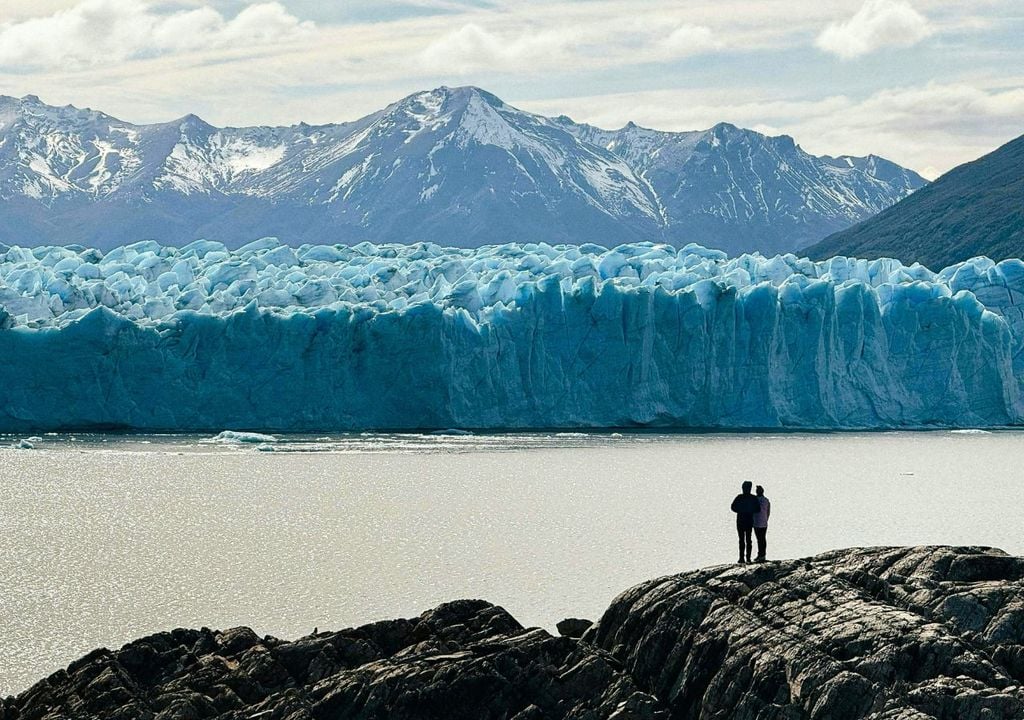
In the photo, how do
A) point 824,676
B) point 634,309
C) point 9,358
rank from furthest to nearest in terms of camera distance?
point 634,309 < point 9,358 < point 824,676

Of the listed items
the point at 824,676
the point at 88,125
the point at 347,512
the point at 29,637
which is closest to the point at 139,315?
the point at 347,512

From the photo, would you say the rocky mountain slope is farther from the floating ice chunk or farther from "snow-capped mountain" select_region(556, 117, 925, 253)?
"snow-capped mountain" select_region(556, 117, 925, 253)

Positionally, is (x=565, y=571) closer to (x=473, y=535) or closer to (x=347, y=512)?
(x=473, y=535)

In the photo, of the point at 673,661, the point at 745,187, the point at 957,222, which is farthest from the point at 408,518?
the point at 745,187

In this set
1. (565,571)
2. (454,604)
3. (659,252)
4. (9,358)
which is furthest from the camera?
(659,252)

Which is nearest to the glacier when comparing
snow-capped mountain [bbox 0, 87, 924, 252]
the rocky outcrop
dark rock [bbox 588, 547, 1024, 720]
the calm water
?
the calm water

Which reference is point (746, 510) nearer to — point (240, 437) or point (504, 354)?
point (240, 437)

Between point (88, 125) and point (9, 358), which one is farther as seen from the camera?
point (88, 125)
